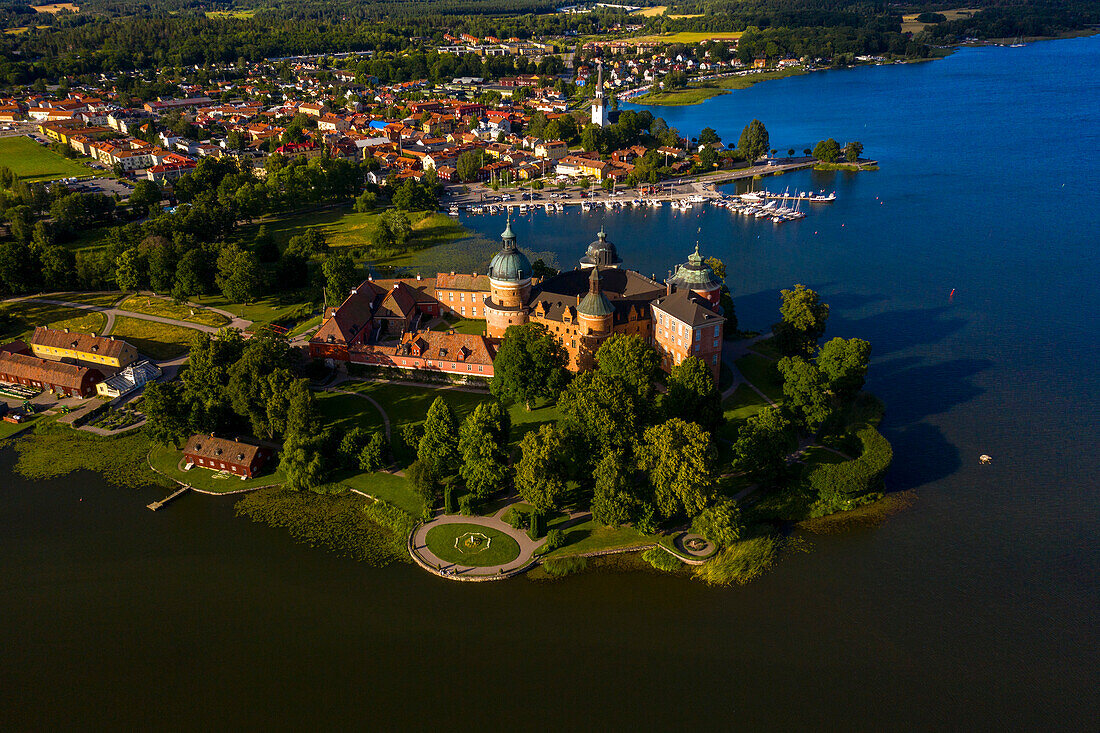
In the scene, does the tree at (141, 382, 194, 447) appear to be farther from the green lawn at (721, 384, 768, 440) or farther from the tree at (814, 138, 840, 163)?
the tree at (814, 138, 840, 163)

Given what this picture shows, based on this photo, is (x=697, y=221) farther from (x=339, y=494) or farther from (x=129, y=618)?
(x=129, y=618)

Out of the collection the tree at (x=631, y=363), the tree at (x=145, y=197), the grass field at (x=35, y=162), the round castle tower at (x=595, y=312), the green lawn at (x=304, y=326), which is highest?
the grass field at (x=35, y=162)

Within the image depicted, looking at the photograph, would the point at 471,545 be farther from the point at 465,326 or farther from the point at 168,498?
the point at 465,326

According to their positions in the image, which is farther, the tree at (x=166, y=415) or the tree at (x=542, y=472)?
the tree at (x=166, y=415)

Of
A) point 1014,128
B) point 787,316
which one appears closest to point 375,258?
point 787,316

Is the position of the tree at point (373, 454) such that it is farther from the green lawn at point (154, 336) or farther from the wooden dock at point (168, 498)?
the green lawn at point (154, 336)

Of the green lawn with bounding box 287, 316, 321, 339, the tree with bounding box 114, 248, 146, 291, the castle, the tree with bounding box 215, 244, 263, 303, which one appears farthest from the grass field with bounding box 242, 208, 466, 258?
the castle

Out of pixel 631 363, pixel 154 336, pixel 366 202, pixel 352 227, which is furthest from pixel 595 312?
pixel 366 202

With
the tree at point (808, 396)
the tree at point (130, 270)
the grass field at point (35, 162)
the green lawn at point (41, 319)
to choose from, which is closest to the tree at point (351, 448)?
the tree at point (808, 396)
